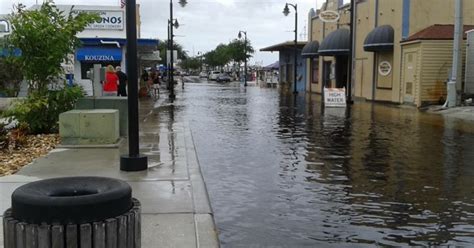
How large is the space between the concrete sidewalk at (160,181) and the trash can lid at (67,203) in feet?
5.09

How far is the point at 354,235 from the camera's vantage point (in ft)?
19.5

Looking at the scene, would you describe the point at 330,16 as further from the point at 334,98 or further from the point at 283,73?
the point at 283,73

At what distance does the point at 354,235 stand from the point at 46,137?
27.7 feet

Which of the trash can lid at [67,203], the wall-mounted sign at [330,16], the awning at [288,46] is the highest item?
the wall-mounted sign at [330,16]

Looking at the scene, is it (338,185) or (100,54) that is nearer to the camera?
(338,185)

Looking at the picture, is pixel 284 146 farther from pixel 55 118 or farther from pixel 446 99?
pixel 446 99

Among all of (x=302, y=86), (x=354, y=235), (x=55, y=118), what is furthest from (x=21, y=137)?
(x=302, y=86)

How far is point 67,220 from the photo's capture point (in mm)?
3439

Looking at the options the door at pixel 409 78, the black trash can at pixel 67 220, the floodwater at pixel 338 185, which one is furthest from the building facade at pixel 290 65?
the black trash can at pixel 67 220

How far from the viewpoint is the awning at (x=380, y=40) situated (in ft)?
95.5

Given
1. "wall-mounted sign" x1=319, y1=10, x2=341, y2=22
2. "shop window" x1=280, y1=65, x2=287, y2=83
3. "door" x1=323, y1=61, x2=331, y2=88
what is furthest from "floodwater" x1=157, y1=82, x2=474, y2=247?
"shop window" x1=280, y1=65, x2=287, y2=83

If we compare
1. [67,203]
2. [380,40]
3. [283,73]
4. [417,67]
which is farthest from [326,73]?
[67,203]

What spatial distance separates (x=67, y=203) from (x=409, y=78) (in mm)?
25799

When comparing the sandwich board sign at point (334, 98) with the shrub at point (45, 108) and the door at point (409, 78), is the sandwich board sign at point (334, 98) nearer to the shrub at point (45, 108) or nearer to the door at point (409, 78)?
the door at point (409, 78)
